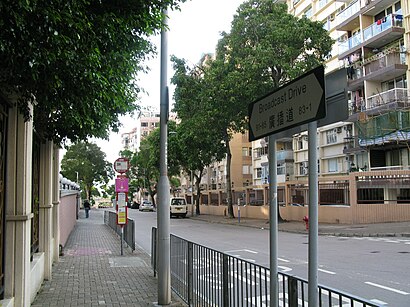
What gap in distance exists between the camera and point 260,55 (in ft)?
77.8

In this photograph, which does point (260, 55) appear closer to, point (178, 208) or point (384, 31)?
point (384, 31)

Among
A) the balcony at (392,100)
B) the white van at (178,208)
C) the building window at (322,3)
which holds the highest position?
the building window at (322,3)

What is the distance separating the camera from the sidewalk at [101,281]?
757 cm

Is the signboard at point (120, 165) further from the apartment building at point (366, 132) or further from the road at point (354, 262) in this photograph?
the apartment building at point (366, 132)

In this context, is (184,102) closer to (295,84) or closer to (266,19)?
(266,19)

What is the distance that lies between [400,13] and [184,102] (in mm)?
15299

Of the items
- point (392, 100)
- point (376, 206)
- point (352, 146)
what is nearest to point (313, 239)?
point (376, 206)

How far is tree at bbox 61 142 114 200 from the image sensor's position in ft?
217

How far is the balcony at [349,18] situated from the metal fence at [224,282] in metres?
29.4

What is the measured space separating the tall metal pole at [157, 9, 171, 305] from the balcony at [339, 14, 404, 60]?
25.0 meters

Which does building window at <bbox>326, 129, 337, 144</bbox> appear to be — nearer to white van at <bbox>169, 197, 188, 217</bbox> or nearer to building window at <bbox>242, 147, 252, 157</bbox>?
white van at <bbox>169, 197, 188, 217</bbox>

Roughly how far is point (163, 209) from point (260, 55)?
18.0 meters

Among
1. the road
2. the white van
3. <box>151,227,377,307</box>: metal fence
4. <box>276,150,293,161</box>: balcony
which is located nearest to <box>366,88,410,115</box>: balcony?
the road

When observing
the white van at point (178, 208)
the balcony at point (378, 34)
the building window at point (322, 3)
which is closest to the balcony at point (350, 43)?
the balcony at point (378, 34)
